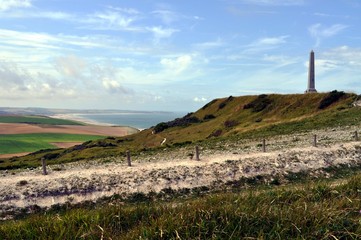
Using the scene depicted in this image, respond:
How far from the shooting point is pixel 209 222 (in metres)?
8.70

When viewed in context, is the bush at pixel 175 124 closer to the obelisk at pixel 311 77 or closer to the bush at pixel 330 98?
the obelisk at pixel 311 77

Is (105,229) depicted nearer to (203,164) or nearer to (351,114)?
(203,164)

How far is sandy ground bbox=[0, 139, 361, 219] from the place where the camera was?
25.2 metres

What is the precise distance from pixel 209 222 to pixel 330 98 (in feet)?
251

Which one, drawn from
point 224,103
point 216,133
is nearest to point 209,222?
point 216,133

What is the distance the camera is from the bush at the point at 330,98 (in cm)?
7644

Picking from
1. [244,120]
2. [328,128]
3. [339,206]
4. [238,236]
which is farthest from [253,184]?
[244,120]

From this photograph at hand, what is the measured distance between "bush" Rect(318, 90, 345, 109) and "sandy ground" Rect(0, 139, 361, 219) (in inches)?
1792

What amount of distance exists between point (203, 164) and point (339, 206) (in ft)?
67.4

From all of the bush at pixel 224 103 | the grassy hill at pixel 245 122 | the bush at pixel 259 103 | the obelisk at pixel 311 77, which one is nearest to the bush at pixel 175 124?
the grassy hill at pixel 245 122

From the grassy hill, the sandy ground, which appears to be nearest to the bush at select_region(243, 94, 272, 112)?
the grassy hill

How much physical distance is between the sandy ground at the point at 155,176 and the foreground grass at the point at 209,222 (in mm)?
15987

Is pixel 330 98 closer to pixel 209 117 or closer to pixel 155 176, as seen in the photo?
pixel 209 117

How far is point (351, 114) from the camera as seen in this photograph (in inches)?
2379
